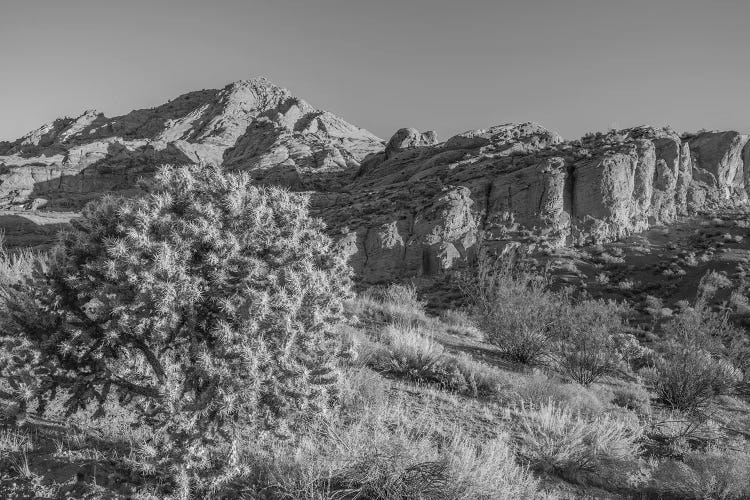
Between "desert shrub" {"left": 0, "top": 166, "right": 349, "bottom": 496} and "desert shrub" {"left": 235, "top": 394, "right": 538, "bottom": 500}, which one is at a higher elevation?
"desert shrub" {"left": 0, "top": 166, "right": 349, "bottom": 496}

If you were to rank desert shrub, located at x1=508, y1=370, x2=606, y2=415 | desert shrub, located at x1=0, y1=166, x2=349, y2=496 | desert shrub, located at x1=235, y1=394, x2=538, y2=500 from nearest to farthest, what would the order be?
desert shrub, located at x1=0, y1=166, x2=349, y2=496 → desert shrub, located at x1=235, y1=394, x2=538, y2=500 → desert shrub, located at x1=508, y1=370, x2=606, y2=415

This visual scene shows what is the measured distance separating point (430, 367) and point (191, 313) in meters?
5.57

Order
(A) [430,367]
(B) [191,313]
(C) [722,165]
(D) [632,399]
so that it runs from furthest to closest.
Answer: (C) [722,165]
(D) [632,399]
(A) [430,367]
(B) [191,313]

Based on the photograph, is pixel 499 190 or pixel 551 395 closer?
pixel 551 395

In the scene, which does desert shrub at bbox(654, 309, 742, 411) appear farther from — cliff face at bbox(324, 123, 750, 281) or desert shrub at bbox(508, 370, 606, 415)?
cliff face at bbox(324, 123, 750, 281)

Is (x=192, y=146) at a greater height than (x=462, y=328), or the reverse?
(x=192, y=146)

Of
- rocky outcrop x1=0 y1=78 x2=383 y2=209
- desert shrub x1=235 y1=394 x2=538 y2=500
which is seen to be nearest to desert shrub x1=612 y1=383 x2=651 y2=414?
desert shrub x1=235 y1=394 x2=538 y2=500

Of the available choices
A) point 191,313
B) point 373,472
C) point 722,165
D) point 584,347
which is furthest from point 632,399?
point 722,165

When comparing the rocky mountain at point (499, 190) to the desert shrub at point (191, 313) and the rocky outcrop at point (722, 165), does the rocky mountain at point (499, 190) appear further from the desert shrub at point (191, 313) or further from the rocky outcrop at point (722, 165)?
the desert shrub at point (191, 313)

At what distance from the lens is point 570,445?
5.63 meters

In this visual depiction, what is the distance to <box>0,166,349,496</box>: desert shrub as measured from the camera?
11.9ft

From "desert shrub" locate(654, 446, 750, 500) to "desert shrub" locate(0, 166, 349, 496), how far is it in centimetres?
524

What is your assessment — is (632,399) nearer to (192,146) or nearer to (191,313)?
(191,313)

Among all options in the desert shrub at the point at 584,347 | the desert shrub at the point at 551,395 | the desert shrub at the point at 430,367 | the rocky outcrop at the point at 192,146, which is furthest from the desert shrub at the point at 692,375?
the rocky outcrop at the point at 192,146
